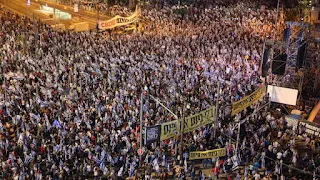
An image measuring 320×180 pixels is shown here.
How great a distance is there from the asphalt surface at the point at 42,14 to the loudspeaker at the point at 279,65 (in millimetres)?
31320

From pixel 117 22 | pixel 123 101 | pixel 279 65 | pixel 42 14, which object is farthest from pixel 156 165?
pixel 42 14

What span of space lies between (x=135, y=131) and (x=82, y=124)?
10.6 ft

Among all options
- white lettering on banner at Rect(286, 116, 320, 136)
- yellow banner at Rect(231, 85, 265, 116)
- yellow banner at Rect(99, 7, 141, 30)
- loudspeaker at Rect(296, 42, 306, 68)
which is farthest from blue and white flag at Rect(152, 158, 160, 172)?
yellow banner at Rect(99, 7, 141, 30)

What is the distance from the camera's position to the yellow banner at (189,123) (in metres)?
20.9

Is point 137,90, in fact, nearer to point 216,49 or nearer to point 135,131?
point 135,131

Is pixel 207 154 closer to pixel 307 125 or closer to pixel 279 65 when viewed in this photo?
pixel 307 125

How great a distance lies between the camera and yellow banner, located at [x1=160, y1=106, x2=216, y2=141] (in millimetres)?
20894

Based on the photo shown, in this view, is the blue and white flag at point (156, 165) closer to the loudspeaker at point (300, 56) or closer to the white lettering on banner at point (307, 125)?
the white lettering on banner at point (307, 125)

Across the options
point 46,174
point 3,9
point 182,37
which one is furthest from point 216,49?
point 3,9

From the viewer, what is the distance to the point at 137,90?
101 ft

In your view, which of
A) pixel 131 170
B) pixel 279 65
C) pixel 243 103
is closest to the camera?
pixel 131 170

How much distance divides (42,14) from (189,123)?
4340 centimetres

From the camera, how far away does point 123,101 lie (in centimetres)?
2867

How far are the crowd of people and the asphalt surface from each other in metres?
12.1
